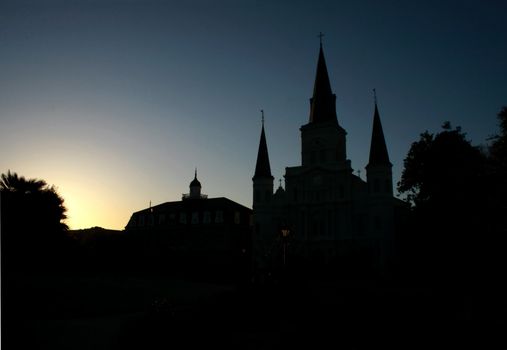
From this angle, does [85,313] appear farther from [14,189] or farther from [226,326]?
[14,189]

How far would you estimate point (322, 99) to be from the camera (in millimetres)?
55438

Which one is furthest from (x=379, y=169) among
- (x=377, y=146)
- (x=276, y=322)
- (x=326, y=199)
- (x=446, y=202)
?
(x=276, y=322)

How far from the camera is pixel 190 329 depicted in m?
15.4

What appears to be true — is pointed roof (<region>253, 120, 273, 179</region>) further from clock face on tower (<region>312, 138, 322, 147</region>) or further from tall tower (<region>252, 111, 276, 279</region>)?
clock face on tower (<region>312, 138, 322, 147</region>)

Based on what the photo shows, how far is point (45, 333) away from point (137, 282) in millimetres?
19223

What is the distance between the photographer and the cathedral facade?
48.2 meters

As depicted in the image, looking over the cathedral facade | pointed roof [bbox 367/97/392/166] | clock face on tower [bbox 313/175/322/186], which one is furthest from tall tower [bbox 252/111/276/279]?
pointed roof [bbox 367/97/392/166]

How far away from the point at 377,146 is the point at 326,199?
8753 millimetres

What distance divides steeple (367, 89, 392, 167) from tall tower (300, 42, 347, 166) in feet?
13.3

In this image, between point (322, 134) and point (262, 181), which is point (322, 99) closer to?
point (322, 134)

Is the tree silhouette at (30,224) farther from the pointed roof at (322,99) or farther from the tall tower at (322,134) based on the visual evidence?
the pointed roof at (322,99)

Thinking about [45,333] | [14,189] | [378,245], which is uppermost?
[14,189]

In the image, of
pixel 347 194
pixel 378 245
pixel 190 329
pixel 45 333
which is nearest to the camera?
pixel 190 329

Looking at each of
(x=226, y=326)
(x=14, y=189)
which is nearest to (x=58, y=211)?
(x=14, y=189)
